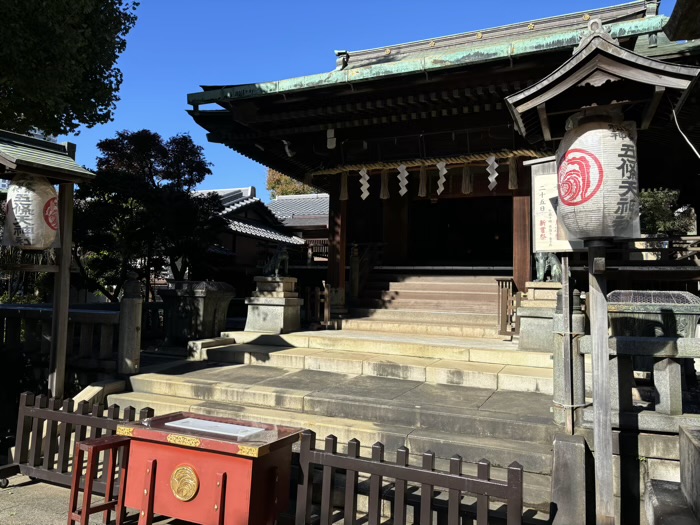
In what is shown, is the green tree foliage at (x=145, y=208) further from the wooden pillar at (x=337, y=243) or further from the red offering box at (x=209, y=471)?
the red offering box at (x=209, y=471)

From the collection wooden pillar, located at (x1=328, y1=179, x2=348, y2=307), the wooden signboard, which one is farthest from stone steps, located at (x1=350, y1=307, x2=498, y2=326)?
the wooden signboard

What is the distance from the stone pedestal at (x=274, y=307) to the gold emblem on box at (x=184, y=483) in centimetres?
611

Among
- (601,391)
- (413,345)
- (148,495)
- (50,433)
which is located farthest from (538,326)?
(50,433)

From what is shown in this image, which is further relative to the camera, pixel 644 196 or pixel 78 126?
pixel 644 196

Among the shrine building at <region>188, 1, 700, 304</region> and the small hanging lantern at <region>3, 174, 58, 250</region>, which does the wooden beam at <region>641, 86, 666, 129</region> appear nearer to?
the shrine building at <region>188, 1, 700, 304</region>

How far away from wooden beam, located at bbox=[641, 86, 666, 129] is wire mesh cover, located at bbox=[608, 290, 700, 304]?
9.12 ft

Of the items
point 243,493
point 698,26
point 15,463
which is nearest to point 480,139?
point 698,26

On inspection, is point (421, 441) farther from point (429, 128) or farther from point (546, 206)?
point (429, 128)

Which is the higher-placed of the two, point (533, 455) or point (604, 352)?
point (604, 352)

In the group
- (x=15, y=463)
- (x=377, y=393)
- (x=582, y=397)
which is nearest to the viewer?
(x=582, y=397)

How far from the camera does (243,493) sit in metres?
3.36

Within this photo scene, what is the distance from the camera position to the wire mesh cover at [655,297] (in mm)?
6016

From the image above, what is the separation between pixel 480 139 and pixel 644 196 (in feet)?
59.3

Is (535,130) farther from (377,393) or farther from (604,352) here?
(377,393)
